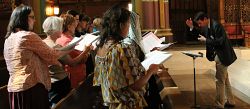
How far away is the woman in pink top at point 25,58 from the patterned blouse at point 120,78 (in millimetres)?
671

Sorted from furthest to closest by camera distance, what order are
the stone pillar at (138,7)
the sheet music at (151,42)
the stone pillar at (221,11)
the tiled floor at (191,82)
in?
1. the stone pillar at (221,11)
2. the stone pillar at (138,7)
3. the tiled floor at (191,82)
4. the sheet music at (151,42)

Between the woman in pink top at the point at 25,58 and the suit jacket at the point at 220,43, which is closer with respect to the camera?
the woman in pink top at the point at 25,58

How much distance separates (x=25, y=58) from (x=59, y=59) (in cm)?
75

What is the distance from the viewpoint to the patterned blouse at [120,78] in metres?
2.30

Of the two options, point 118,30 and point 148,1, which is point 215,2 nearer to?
point 148,1

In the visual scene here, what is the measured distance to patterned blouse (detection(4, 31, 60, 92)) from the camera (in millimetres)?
2828

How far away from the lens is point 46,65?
3008mm

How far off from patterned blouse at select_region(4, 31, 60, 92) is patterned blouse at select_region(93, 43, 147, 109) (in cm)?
66

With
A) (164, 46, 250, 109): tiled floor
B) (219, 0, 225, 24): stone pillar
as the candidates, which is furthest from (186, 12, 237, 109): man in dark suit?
(219, 0, 225, 24): stone pillar

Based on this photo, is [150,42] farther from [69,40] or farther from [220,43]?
[220,43]

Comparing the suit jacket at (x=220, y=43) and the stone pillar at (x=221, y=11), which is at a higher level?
the stone pillar at (x=221, y=11)

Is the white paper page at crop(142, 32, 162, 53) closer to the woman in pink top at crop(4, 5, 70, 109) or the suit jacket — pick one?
the woman in pink top at crop(4, 5, 70, 109)

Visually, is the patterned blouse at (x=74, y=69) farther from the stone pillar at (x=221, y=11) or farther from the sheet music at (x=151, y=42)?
the stone pillar at (x=221, y=11)

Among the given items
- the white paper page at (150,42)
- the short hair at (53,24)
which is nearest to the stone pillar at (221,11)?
the white paper page at (150,42)
